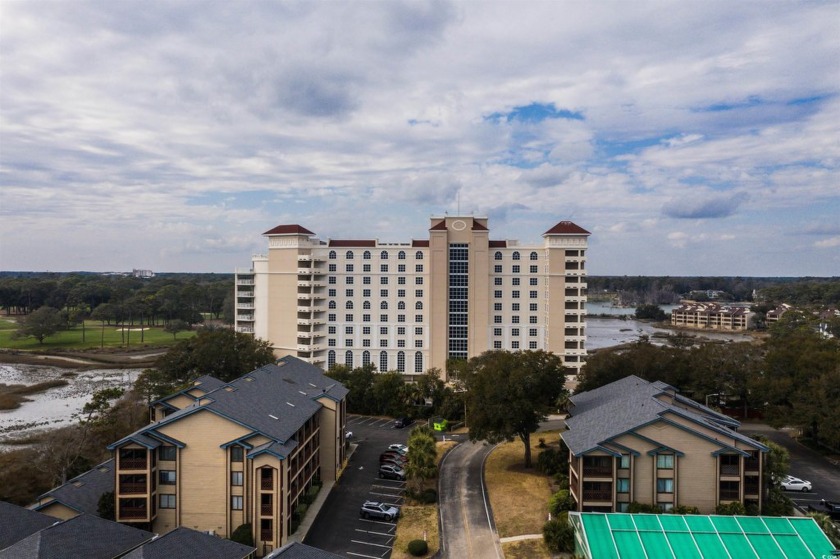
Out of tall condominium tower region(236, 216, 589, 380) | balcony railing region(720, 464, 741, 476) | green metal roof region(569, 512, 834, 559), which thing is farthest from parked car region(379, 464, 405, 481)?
tall condominium tower region(236, 216, 589, 380)

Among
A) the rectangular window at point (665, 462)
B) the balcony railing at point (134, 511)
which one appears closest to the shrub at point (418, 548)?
the rectangular window at point (665, 462)

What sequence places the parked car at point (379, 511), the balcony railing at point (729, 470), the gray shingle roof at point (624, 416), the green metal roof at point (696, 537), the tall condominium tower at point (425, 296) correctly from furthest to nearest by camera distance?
the tall condominium tower at point (425, 296) < the parked car at point (379, 511) < the gray shingle roof at point (624, 416) < the balcony railing at point (729, 470) < the green metal roof at point (696, 537)

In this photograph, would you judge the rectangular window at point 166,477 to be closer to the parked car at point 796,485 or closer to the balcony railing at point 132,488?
the balcony railing at point 132,488

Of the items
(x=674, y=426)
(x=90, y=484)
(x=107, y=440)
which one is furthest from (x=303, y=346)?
(x=674, y=426)

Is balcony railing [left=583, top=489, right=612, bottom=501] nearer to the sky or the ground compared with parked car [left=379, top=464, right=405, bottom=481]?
nearer to the sky

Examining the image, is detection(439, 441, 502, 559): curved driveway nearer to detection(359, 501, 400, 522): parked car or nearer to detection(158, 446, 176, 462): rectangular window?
detection(359, 501, 400, 522): parked car
